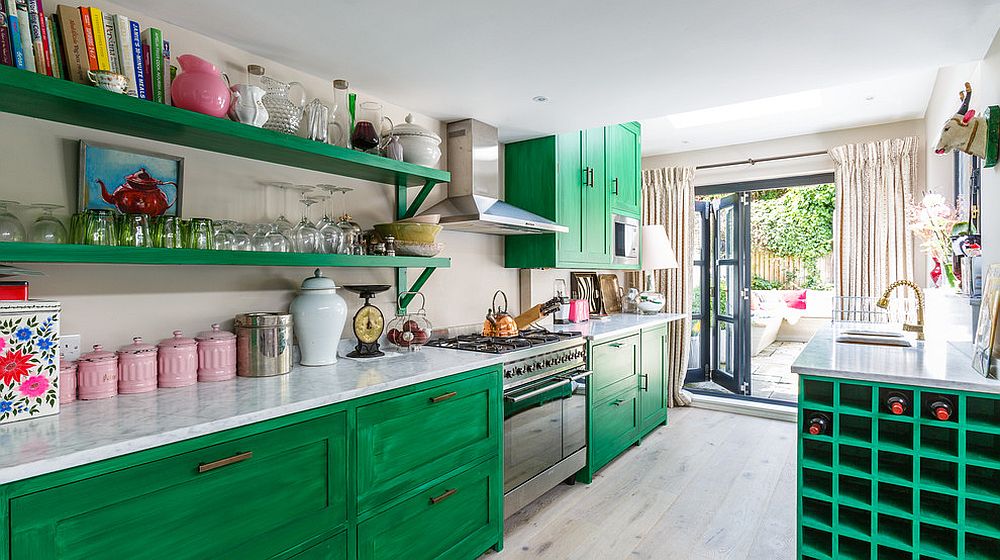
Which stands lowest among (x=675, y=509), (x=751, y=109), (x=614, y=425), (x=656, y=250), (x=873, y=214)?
(x=675, y=509)

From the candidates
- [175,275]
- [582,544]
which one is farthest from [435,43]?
[582,544]

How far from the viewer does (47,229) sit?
4.90ft

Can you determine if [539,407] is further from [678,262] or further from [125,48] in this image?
[678,262]

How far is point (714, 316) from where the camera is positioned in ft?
17.6

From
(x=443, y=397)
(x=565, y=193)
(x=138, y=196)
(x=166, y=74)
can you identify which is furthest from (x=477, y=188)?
(x=138, y=196)

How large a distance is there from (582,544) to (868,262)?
3.35m

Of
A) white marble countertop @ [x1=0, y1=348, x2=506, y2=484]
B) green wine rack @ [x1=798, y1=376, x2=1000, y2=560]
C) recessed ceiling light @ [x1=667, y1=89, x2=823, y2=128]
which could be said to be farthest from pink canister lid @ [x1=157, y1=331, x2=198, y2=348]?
recessed ceiling light @ [x1=667, y1=89, x2=823, y2=128]

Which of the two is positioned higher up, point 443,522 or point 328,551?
point 328,551

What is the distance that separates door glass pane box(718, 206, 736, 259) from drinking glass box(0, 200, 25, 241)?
4.97m

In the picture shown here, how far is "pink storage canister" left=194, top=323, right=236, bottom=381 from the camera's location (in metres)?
1.86

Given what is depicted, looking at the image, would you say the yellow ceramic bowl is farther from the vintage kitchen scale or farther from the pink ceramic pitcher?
the pink ceramic pitcher

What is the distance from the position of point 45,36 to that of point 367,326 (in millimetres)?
1434

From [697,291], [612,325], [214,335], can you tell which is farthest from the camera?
[697,291]

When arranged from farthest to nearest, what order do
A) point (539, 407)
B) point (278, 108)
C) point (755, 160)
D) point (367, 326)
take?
point (755, 160) → point (539, 407) → point (367, 326) → point (278, 108)
